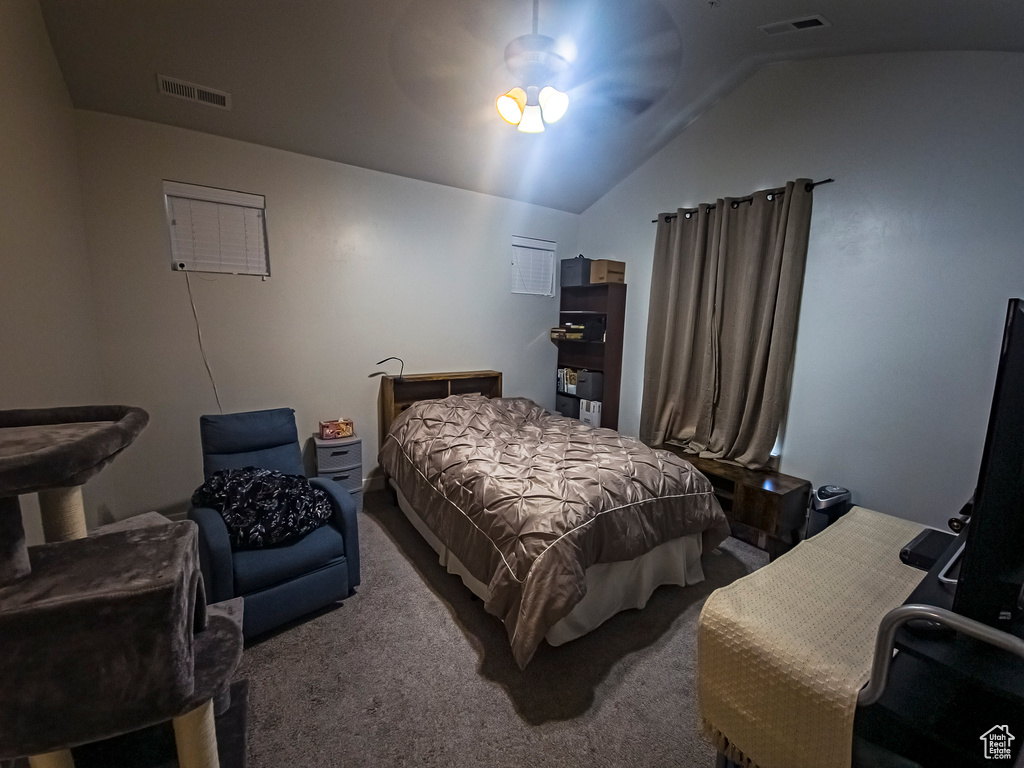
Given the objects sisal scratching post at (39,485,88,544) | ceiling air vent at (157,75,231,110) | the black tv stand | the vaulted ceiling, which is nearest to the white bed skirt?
the black tv stand

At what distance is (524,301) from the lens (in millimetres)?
4301

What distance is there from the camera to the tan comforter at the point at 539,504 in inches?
70.6

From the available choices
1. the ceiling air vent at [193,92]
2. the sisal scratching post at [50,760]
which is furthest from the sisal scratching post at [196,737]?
the ceiling air vent at [193,92]

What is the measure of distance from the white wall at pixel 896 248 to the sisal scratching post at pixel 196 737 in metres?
3.42

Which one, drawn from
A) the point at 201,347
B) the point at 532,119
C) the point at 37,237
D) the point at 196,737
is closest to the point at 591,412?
the point at 532,119

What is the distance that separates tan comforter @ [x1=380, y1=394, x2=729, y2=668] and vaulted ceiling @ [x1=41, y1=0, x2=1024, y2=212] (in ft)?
6.84

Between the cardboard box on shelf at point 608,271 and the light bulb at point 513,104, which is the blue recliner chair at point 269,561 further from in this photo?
the cardboard box on shelf at point 608,271

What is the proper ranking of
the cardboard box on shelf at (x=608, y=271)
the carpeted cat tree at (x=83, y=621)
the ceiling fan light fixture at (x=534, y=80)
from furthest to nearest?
the cardboard box on shelf at (x=608, y=271)
the ceiling fan light fixture at (x=534, y=80)
the carpeted cat tree at (x=83, y=621)

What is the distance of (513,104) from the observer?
7.00ft

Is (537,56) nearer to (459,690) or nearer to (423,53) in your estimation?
(423,53)

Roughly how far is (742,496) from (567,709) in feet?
6.37

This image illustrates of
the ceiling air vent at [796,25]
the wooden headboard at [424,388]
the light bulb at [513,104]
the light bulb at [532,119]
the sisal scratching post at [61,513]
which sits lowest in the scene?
the wooden headboard at [424,388]

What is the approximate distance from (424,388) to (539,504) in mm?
2084

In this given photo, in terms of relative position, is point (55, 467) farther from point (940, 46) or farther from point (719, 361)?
point (940, 46)
